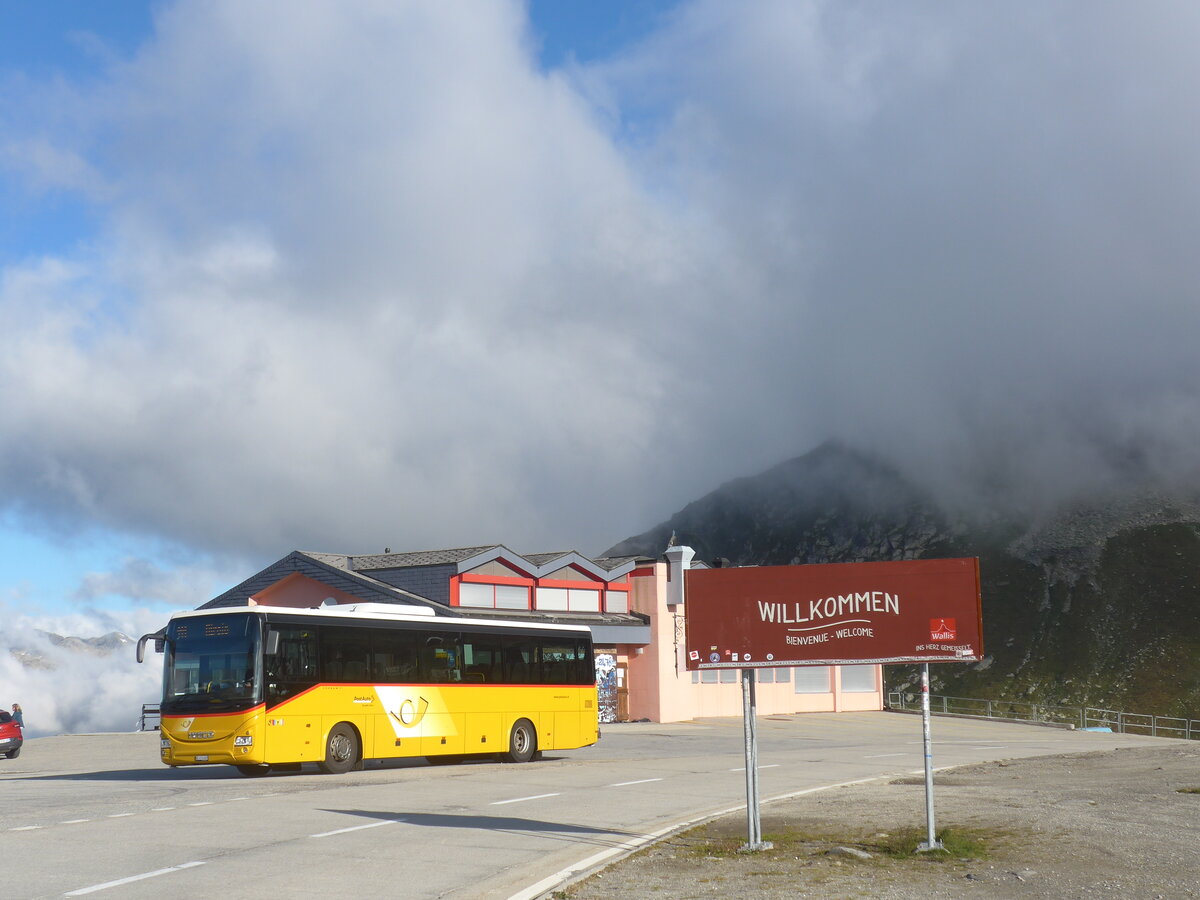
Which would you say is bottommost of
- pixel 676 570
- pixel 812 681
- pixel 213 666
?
pixel 812 681

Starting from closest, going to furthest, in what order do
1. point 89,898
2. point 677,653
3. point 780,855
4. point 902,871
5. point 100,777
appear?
point 89,898 < point 902,871 < point 780,855 < point 100,777 < point 677,653

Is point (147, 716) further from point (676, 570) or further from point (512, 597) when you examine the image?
point (676, 570)

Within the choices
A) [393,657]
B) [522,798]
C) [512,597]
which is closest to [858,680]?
[512,597]

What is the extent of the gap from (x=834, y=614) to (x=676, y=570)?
37.2m

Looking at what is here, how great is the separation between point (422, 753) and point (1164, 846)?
15.1 m

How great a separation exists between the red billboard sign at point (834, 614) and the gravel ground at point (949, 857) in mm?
1786

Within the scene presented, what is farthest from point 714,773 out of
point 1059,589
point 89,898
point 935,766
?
point 1059,589

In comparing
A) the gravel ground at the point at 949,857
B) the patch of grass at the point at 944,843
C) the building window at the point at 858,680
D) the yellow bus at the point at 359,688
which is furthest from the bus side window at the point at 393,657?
the building window at the point at 858,680

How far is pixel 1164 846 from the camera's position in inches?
484

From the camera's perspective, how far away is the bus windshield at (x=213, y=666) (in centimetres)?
2155

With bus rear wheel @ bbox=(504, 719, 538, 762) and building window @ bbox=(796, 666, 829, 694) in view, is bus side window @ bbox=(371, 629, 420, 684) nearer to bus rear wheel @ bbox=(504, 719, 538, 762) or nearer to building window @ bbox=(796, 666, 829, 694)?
bus rear wheel @ bbox=(504, 719, 538, 762)

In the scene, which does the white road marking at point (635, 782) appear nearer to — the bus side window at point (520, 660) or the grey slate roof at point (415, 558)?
the bus side window at point (520, 660)

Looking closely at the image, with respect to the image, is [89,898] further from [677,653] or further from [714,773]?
[677,653]

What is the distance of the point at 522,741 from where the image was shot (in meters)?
26.5
